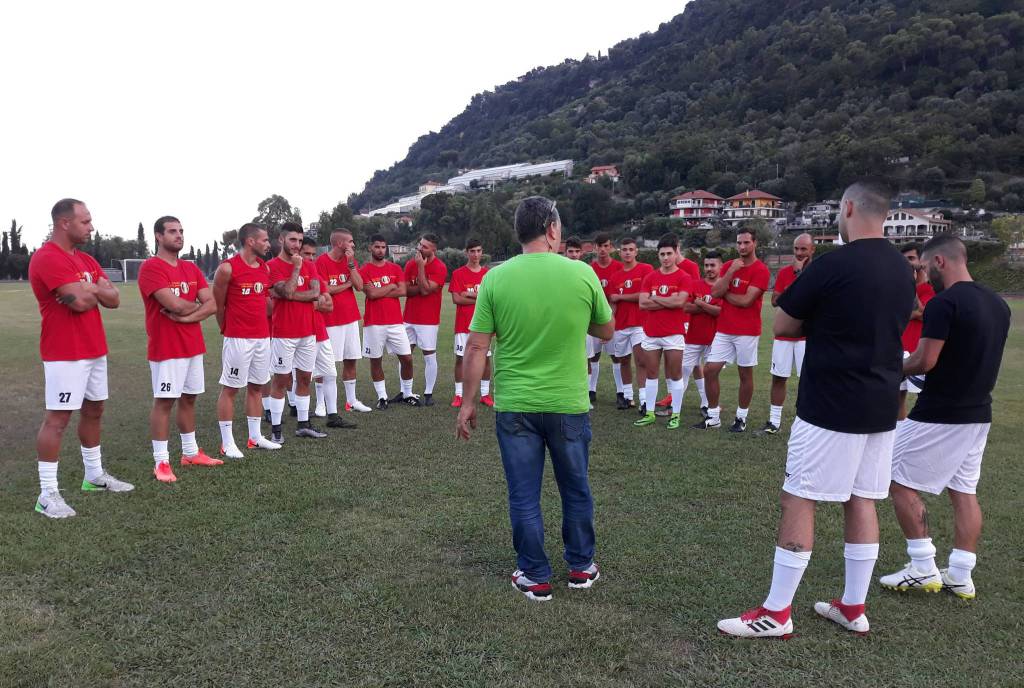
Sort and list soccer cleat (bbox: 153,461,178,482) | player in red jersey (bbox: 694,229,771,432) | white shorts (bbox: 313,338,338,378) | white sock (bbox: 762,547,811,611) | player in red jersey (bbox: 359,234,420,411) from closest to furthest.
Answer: white sock (bbox: 762,547,811,611) → soccer cleat (bbox: 153,461,178,482) → player in red jersey (bbox: 694,229,771,432) → white shorts (bbox: 313,338,338,378) → player in red jersey (bbox: 359,234,420,411)

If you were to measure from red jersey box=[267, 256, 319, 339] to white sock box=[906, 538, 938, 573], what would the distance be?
20.9 feet

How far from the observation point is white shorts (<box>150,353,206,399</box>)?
6281 mm

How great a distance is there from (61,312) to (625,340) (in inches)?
274

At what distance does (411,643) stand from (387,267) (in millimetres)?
7100

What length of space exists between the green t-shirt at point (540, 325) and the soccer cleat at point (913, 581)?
2143mm

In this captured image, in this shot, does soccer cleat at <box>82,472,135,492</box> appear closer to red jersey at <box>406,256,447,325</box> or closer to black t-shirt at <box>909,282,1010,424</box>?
red jersey at <box>406,256,447,325</box>

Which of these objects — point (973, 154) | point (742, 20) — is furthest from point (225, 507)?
point (742, 20)

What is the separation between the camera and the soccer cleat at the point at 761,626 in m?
3.51

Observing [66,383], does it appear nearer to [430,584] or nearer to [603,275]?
[430,584]

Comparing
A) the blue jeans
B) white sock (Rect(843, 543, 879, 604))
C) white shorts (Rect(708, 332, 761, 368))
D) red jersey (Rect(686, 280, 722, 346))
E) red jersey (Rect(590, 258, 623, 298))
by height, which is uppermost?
red jersey (Rect(590, 258, 623, 298))

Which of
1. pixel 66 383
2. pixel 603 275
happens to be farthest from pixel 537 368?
pixel 603 275

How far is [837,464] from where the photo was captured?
135 inches

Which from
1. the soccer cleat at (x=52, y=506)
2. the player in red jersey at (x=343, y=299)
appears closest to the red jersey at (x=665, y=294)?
the player in red jersey at (x=343, y=299)

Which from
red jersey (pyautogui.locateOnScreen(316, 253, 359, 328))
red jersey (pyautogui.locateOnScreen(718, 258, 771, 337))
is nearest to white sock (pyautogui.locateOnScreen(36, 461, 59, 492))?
red jersey (pyautogui.locateOnScreen(316, 253, 359, 328))
